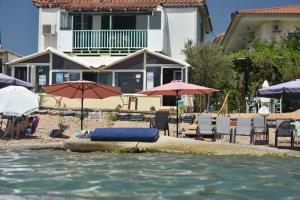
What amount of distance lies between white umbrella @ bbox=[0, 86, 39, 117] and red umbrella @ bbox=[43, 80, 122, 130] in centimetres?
175

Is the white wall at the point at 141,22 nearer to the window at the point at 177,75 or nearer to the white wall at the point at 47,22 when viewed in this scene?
the window at the point at 177,75

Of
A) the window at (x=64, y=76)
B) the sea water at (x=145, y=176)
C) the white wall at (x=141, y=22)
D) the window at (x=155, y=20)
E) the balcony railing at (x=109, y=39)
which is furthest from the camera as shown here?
the white wall at (x=141, y=22)

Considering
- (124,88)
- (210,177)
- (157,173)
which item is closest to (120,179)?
(157,173)

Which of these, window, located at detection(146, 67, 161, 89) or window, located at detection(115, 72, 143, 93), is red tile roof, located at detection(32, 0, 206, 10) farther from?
window, located at detection(115, 72, 143, 93)

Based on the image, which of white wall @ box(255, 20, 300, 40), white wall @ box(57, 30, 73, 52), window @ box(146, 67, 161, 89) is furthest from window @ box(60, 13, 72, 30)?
white wall @ box(255, 20, 300, 40)

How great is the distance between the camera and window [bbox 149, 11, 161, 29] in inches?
1169

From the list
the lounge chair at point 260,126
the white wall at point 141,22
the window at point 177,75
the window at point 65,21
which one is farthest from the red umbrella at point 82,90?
the window at point 65,21

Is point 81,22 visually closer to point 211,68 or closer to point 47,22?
point 47,22

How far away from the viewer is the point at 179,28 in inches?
1235

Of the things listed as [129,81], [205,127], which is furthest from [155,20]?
[205,127]

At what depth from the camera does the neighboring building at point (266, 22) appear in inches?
1320

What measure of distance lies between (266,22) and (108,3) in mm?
10965

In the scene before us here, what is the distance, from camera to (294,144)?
17.0 meters

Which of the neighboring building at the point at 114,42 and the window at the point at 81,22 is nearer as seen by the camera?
the neighboring building at the point at 114,42
